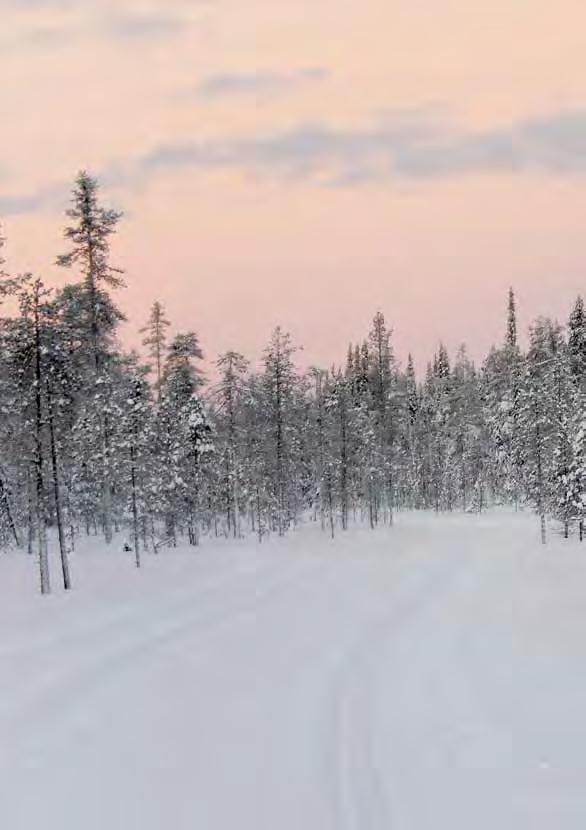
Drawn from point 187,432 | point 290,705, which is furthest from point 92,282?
point 290,705

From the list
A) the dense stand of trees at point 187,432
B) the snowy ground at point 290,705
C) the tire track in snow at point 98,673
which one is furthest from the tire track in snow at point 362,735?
the dense stand of trees at point 187,432

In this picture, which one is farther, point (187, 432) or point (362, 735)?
point (187, 432)

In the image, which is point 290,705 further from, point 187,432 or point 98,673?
point 187,432

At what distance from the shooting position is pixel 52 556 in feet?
107

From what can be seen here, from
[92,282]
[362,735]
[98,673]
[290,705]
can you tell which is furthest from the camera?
[92,282]

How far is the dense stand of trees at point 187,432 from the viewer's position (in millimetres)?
28734

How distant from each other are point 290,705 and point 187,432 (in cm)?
2936

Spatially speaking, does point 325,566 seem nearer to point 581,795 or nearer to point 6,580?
point 6,580

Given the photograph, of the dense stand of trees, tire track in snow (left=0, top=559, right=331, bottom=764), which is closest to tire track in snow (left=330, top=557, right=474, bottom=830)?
tire track in snow (left=0, top=559, right=331, bottom=764)

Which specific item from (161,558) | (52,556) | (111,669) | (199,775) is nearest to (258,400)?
(161,558)

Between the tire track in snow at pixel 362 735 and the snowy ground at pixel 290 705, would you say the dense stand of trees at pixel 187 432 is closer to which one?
the snowy ground at pixel 290 705

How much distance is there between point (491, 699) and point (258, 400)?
3733cm

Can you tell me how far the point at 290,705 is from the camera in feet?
47.3

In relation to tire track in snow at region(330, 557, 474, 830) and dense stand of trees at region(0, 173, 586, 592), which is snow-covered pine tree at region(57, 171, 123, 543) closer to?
dense stand of trees at region(0, 173, 586, 592)
